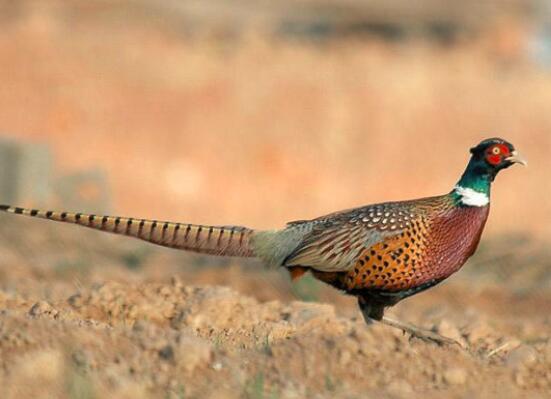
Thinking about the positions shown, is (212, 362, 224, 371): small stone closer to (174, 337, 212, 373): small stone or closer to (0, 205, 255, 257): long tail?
(174, 337, 212, 373): small stone

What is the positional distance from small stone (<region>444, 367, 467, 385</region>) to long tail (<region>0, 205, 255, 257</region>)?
2.24m

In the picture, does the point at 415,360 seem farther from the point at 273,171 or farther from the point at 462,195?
the point at 273,171

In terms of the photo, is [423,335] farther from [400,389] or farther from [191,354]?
[191,354]

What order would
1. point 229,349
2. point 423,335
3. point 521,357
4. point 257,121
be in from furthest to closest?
point 257,121 < point 423,335 < point 521,357 < point 229,349

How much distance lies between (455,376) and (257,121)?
66.1 ft

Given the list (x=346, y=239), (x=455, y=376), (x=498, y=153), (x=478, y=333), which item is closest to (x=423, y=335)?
(x=346, y=239)

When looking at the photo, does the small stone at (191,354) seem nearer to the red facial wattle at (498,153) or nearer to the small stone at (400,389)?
the small stone at (400,389)

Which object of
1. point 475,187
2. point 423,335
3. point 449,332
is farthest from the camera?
point 449,332

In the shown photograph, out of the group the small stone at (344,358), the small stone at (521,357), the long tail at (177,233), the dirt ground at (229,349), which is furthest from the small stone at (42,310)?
the small stone at (521,357)

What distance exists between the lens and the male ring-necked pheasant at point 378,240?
24.3 feet

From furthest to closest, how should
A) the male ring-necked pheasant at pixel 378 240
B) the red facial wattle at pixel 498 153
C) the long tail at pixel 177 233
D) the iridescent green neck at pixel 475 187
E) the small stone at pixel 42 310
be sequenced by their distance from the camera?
the red facial wattle at pixel 498 153
the iridescent green neck at pixel 475 187
the male ring-necked pheasant at pixel 378 240
the long tail at pixel 177 233
the small stone at pixel 42 310

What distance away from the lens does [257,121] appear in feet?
84.0

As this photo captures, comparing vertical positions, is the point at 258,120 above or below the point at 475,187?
below

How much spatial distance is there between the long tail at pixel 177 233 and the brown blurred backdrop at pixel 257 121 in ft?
48.0
